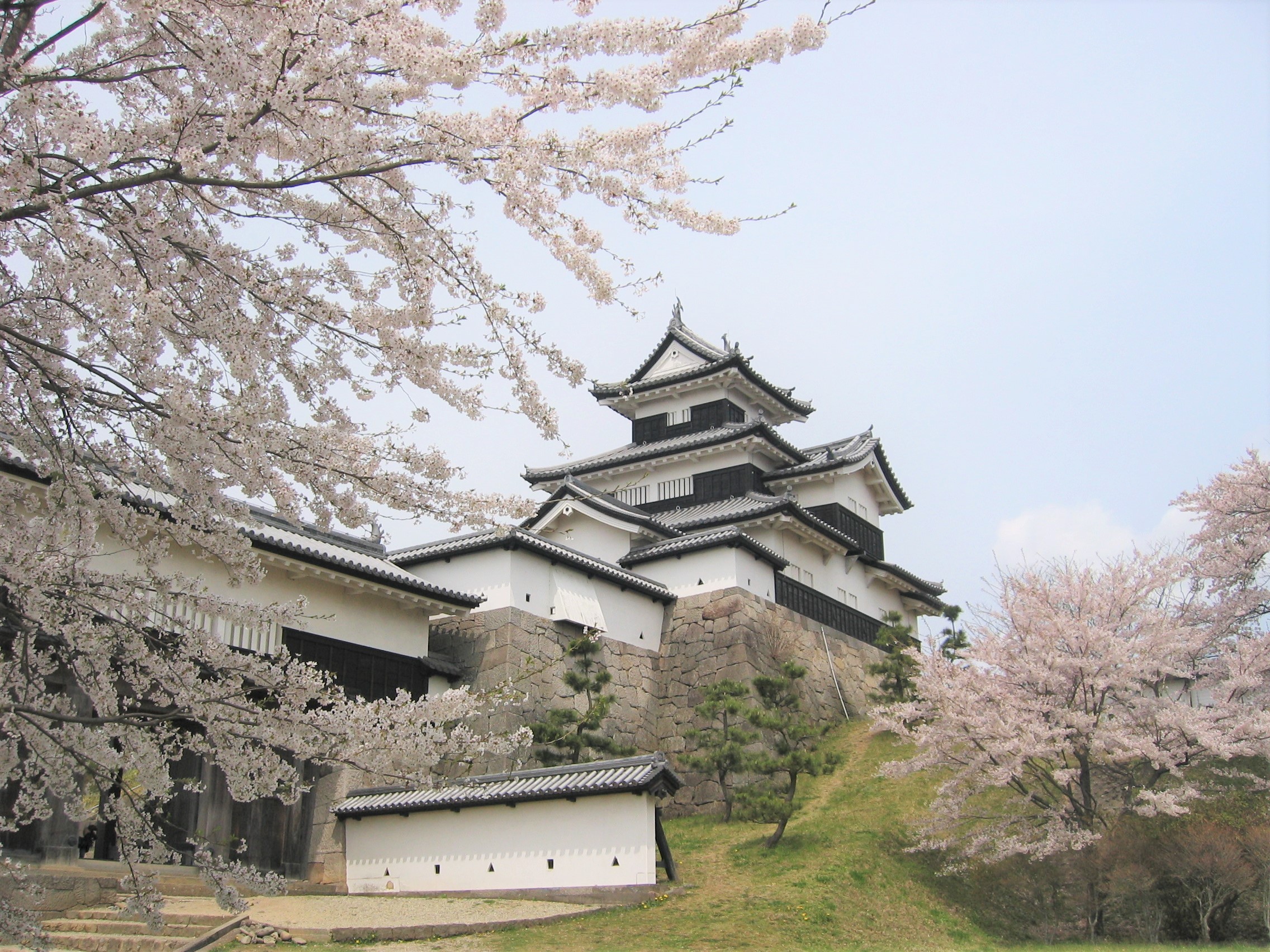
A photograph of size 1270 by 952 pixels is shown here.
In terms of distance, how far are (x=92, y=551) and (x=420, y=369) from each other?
7.20 ft

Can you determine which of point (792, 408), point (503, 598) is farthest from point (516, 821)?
point (792, 408)

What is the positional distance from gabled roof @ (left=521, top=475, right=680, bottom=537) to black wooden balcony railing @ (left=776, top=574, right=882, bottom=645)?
2.62 m

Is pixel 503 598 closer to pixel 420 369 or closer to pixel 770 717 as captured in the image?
pixel 770 717

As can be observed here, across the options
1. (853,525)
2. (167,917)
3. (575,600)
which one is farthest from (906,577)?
(167,917)

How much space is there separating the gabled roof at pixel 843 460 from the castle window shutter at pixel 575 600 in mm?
7409

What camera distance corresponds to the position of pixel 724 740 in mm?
15906

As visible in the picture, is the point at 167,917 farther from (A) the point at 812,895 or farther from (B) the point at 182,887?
(A) the point at 812,895

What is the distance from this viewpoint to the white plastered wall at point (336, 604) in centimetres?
1282

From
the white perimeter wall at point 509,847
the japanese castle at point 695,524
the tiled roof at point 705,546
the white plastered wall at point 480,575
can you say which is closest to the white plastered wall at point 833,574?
the japanese castle at point 695,524

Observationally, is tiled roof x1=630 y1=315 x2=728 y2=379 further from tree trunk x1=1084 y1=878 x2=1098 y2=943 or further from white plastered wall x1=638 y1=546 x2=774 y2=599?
tree trunk x1=1084 y1=878 x2=1098 y2=943

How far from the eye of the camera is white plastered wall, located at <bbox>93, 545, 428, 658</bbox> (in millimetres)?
12820

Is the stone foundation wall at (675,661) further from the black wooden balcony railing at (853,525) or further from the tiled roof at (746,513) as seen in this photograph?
the black wooden balcony railing at (853,525)

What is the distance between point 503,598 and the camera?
1680 centimetres

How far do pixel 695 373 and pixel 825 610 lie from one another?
6.86 m
